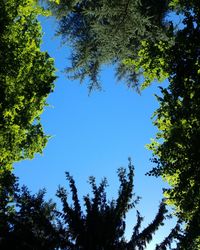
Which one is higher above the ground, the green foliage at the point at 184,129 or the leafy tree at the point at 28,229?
the green foliage at the point at 184,129

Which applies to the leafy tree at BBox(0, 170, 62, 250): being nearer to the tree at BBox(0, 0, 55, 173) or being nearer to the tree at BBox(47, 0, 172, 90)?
the tree at BBox(0, 0, 55, 173)

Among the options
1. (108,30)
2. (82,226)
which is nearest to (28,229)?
(82,226)

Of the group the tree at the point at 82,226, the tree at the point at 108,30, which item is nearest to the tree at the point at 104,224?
the tree at the point at 82,226

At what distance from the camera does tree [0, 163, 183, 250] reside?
7758 millimetres

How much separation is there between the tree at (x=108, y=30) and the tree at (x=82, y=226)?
6.13 meters

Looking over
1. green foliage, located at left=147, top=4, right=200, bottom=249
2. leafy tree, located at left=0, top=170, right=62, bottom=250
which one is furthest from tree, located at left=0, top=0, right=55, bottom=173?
green foliage, located at left=147, top=4, right=200, bottom=249

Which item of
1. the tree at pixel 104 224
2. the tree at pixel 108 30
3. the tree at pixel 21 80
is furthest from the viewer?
the tree at pixel 108 30

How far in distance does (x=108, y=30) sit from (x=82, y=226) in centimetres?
782

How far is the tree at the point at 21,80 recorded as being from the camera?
1048 centimetres

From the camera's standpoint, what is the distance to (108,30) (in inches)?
507

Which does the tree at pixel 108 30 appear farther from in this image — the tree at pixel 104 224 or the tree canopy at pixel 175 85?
the tree at pixel 104 224

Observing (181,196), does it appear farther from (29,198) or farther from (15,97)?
(15,97)

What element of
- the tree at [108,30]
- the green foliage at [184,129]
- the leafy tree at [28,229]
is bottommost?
the leafy tree at [28,229]

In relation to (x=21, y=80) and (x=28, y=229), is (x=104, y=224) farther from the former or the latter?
(x=21, y=80)
